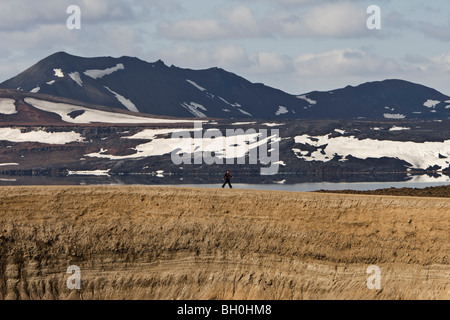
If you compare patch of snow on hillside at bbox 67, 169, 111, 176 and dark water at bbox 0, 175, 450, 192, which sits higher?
patch of snow on hillside at bbox 67, 169, 111, 176

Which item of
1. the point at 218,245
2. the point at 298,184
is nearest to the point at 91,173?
the point at 298,184

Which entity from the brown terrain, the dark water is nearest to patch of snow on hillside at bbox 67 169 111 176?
the dark water

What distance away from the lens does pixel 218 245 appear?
4753 cm

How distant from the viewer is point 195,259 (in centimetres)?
4756

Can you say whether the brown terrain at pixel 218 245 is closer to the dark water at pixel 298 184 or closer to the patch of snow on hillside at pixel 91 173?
the dark water at pixel 298 184

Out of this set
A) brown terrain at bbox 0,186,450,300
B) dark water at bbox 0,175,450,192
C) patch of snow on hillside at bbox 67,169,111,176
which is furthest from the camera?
patch of snow on hillside at bbox 67,169,111,176

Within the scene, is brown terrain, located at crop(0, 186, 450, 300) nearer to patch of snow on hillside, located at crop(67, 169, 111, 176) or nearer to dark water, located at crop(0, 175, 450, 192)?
dark water, located at crop(0, 175, 450, 192)

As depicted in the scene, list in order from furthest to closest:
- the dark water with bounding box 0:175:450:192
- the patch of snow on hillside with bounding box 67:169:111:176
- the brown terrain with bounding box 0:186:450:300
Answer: the patch of snow on hillside with bounding box 67:169:111:176, the dark water with bounding box 0:175:450:192, the brown terrain with bounding box 0:186:450:300

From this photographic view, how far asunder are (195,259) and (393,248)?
1049 centimetres

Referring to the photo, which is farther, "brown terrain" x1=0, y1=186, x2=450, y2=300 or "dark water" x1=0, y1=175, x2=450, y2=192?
"dark water" x1=0, y1=175, x2=450, y2=192

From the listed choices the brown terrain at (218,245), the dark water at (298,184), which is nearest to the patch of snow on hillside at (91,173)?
the dark water at (298,184)

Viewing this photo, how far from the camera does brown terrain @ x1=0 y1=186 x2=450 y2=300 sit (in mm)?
46656

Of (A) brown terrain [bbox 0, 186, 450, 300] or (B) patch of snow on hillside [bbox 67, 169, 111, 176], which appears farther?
(B) patch of snow on hillside [bbox 67, 169, 111, 176]
